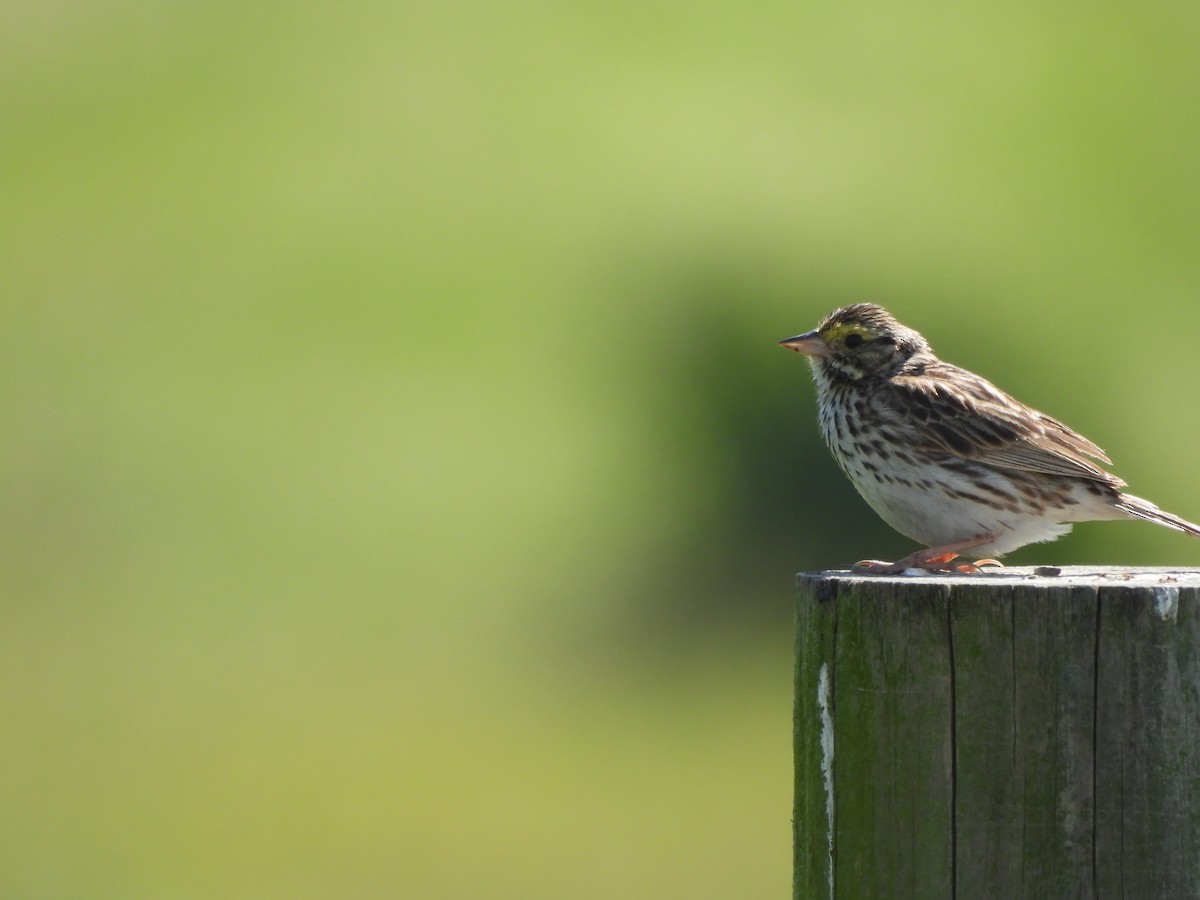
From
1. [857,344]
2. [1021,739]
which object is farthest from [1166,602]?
[857,344]

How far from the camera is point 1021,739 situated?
165 inches

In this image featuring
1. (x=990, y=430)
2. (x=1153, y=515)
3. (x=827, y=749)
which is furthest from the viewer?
(x=990, y=430)

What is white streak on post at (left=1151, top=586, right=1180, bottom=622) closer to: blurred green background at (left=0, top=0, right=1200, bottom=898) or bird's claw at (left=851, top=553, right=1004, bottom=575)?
bird's claw at (left=851, top=553, right=1004, bottom=575)

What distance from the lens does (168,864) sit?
16859 millimetres

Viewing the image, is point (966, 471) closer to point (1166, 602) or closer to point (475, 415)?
point (1166, 602)

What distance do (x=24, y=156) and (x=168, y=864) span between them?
13955mm

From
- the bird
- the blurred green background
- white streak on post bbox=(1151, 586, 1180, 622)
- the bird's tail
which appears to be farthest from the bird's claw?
the blurred green background

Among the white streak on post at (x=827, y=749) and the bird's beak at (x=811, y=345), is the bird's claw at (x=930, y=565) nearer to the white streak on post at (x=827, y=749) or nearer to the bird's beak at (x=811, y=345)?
the white streak on post at (x=827, y=749)

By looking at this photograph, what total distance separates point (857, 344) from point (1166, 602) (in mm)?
4116

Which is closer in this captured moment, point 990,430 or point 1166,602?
point 1166,602

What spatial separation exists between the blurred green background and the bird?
879 centimetres

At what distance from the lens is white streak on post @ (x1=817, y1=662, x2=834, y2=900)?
447cm

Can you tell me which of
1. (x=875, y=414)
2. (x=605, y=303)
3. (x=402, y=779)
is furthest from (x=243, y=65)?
(x=875, y=414)

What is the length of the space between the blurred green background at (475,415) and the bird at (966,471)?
28.8 feet
